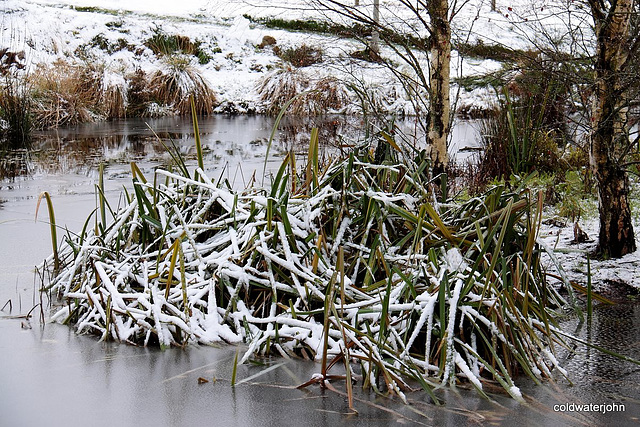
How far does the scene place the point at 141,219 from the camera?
329 centimetres

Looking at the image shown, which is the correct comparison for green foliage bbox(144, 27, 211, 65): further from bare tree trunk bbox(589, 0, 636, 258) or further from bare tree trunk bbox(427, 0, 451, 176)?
bare tree trunk bbox(589, 0, 636, 258)

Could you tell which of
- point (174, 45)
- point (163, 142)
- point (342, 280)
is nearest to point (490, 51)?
point (342, 280)

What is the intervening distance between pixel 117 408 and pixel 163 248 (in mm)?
1252

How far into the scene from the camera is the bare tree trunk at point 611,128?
3.23m

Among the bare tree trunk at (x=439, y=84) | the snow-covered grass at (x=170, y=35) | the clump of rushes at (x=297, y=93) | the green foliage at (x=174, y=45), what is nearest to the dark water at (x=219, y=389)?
the bare tree trunk at (x=439, y=84)

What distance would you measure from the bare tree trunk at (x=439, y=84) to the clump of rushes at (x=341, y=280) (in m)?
0.43

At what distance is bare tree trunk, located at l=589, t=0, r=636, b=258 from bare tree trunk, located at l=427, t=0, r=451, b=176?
2.70ft

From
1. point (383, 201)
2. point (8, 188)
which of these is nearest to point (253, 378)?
point (383, 201)

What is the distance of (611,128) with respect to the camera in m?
3.33

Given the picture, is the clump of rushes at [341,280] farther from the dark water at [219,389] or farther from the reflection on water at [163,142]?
the reflection on water at [163,142]

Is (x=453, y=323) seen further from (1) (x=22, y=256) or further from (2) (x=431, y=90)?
(1) (x=22, y=256)

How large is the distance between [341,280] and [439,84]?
6.63ft

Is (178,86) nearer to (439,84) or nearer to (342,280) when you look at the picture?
(439,84)

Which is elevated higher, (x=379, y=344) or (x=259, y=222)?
(x=259, y=222)
